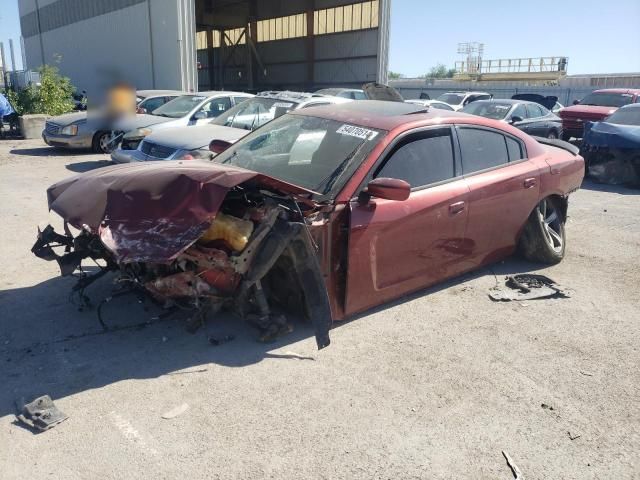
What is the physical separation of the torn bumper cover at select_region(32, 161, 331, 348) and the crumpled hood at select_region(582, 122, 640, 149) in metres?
8.95

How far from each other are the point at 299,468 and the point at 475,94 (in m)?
21.1

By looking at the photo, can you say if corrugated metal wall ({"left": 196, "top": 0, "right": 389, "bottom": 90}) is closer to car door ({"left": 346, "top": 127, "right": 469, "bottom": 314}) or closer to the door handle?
car door ({"left": 346, "top": 127, "right": 469, "bottom": 314})

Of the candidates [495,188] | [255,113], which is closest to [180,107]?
[255,113]

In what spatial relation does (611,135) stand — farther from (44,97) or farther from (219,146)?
(44,97)

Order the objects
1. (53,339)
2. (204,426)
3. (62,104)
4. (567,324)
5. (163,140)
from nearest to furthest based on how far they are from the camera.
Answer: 1. (204,426)
2. (53,339)
3. (567,324)
4. (163,140)
5. (62,104)

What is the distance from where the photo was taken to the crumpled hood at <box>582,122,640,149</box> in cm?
1023

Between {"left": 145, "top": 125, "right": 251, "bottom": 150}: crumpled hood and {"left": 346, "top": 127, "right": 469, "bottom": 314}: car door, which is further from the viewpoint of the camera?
{"left": 145, "top": 125, "right": 251, "bottom": 150}: crumpled hood

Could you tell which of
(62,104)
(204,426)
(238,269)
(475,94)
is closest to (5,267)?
(238,269)

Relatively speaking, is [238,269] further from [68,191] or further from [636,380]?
[636,380]

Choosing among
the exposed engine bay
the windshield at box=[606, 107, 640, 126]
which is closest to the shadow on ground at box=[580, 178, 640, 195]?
the windshield at box=[606, 107, 640, 126]

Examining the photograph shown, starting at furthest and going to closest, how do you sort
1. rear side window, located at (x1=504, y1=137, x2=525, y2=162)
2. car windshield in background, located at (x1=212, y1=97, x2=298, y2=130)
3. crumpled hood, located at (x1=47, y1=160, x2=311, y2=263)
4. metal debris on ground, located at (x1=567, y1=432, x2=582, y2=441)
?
car windshield in background, located at (x1=212, y1=97, x2=298, y2=130) < rear side window, located at (x1=504, y1=137, x2=525, y2=162) < crumpled hood, located at (x1=47, y1=160, x2=311, y2=263) < metal debris on ground, located at (x1=567, y1=432, x2=582, y2=441)

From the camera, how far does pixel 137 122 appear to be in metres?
10.6

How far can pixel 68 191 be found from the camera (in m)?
3.80

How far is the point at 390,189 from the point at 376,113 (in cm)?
114
